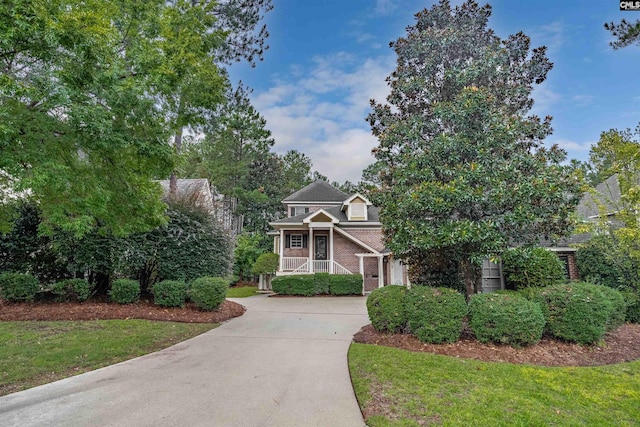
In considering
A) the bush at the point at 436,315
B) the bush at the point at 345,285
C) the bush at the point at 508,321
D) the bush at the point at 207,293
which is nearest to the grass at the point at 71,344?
the bush at the point at 207,293

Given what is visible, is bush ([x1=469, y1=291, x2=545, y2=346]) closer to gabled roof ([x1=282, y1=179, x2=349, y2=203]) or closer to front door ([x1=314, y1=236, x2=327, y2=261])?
front door ([x1=314, y1=236, x2=327, y2=261])

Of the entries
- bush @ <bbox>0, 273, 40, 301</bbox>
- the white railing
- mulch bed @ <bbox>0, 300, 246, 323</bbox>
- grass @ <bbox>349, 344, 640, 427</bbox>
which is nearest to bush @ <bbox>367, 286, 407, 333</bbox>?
grass @ <bbox>349, 344, 640, 427</bbox>

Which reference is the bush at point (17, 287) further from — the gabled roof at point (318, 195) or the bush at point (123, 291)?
the gabled roof at point (318, 195)

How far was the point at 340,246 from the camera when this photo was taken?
1962 centimetres

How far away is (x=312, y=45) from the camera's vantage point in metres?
12.1

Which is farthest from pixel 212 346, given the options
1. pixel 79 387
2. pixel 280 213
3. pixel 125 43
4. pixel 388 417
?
pixel 280 213

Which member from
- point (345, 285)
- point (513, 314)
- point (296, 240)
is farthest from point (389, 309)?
point (296, 240)

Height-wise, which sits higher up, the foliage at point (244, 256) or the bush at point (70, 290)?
the foliage at point (244, 256)

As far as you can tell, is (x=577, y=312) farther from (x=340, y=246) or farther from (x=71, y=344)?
(x=340, y=246)

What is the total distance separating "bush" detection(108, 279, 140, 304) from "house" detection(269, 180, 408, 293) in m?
9.47

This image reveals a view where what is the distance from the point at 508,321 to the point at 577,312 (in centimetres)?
148

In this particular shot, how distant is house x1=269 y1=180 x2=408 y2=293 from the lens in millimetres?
18484

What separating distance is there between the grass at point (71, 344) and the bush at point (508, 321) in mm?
6433

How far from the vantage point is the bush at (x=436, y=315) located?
6270 mm
